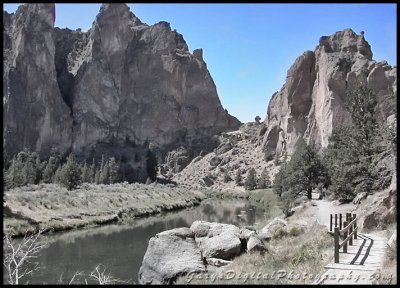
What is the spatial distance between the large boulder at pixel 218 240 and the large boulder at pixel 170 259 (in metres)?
0.71

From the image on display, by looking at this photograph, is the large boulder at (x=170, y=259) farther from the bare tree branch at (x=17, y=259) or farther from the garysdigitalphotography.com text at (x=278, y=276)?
the bare tree branch at (x=17, y=259)

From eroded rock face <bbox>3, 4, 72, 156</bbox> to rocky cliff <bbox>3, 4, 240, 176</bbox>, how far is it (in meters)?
0.34

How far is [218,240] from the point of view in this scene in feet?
60.0

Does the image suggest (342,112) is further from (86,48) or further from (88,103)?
(86,48)

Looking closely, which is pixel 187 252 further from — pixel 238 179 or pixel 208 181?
pixel 208 181

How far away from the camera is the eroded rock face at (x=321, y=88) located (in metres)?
104

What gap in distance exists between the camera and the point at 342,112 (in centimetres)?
10425

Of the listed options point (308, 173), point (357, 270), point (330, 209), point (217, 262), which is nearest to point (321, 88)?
point (308, 173)

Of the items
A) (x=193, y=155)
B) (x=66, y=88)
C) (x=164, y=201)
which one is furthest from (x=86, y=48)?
(x=164, y=201)

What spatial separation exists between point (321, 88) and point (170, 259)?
109m

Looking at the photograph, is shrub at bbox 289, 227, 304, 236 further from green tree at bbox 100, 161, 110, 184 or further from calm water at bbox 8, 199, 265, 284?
green tree at bbox 100, 161, 110, 184

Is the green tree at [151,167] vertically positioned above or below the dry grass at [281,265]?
above

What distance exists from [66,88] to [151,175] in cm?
6539

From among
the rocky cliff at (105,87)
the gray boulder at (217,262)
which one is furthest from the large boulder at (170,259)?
the rocky cliff at (105,87)
